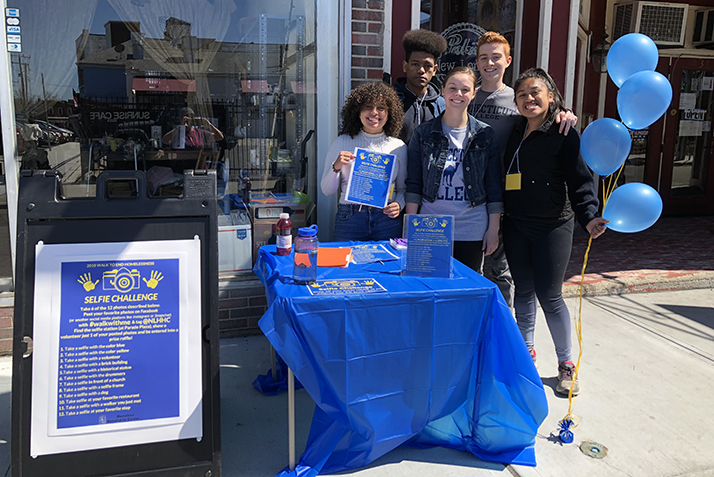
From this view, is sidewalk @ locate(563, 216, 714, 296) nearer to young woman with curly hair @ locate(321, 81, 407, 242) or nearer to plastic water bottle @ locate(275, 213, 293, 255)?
young woman with curly hair @ locate(321, 81, 407, 242)

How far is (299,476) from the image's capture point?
8.13ft

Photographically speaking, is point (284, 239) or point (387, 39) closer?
point (284, 239)

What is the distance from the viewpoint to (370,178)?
3191 millimetres

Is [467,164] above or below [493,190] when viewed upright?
above

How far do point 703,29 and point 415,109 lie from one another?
22.9 ft

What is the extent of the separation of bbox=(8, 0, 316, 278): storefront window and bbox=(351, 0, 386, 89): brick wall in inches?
Result: 13.2

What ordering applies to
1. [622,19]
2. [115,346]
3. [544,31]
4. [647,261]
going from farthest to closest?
[622,19] → [647,261] → [544,31] → [115,346]

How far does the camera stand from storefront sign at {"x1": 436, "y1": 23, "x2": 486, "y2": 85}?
5400 mm

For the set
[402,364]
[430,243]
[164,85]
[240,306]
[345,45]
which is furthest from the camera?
[164,85]

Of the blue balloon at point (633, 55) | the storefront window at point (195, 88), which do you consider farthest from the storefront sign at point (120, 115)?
the blue balloon at point (633, 55)

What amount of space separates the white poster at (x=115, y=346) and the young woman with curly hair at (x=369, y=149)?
122 centimetres

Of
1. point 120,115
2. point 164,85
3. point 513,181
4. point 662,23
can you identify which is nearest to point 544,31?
point 513,181

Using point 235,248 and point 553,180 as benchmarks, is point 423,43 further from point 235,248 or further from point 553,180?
point 235,248

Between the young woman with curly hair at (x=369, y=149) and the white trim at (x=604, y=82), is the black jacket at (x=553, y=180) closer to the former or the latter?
the young woman with curly hair at (x=369, y=149)
